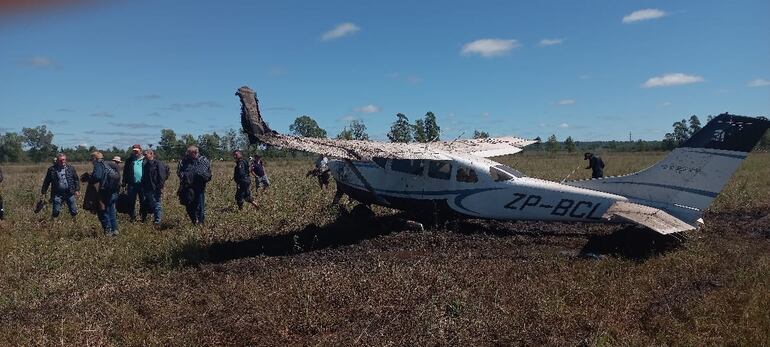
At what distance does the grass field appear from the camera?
211 inches

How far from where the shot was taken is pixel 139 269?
323 inches

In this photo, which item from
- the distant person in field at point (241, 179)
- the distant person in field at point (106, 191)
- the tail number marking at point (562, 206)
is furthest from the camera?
the distant person in field at point (241, 179)

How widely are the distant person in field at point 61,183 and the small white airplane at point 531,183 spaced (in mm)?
5392

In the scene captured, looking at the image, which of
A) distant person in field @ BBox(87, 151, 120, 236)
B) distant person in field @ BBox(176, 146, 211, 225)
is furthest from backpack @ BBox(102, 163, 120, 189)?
distant person in field @ BBox(176, 146, 211, 225)

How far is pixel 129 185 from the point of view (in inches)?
491

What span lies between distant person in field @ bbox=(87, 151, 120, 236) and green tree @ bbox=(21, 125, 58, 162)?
79.7m

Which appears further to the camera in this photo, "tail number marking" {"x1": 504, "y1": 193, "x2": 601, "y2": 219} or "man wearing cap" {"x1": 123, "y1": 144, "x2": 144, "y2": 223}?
"man wearing cap" {"x1": 123, "y1": 144, "x2": 144, "y2": 223}

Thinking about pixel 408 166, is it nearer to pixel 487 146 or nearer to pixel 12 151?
pixel 487 146

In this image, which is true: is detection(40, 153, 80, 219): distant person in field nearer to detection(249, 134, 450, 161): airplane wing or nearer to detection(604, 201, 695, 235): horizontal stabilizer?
detection(249, 134, 450, 161): airplane wing

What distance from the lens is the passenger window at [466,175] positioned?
34.2 feet

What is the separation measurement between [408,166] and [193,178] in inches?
197

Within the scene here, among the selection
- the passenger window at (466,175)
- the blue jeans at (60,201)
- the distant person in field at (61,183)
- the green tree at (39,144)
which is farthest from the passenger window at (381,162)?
the green tree at (39,144)

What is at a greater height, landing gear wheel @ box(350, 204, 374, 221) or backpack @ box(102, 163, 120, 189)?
backpack @ box(102, 163, 120, 189)

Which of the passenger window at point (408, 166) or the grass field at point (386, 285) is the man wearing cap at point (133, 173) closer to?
the grass field at point (386, 285)
